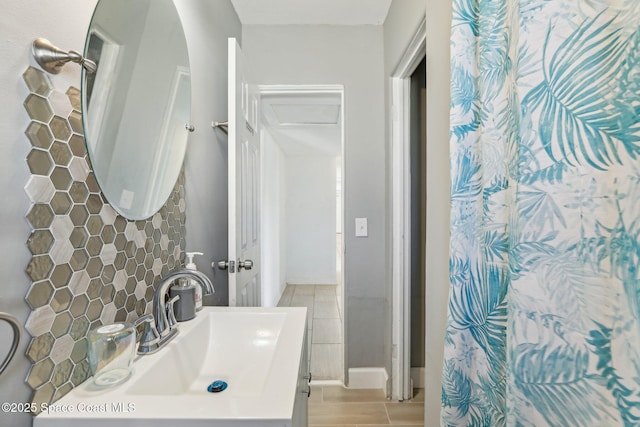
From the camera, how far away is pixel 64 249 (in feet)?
2.12

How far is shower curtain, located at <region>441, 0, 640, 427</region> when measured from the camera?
1.33 feet

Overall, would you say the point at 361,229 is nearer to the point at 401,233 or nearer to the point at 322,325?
the point at 401,233

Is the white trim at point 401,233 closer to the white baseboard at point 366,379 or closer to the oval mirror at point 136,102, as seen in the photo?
the white baseboard at point 366,379

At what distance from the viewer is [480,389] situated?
712mm

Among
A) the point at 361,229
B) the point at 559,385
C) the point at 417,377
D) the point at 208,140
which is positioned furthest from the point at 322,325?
the point at 559,385

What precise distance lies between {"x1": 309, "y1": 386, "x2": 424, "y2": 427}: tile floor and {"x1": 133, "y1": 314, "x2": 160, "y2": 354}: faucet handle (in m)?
1.33

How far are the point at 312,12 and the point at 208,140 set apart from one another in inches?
46.0

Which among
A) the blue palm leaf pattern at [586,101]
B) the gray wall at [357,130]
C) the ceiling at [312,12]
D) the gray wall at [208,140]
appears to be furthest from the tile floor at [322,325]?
the ceiling at [312,12]

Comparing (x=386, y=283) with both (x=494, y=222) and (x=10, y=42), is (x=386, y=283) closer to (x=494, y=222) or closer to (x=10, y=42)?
(x=494, y=222)

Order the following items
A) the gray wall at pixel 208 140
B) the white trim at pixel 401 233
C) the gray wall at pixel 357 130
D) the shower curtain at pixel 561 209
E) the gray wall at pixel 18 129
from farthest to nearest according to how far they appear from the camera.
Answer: the gray wall at pixel 357 130
the white trim at pixel 401 233
the gray wall at pixel 208 140
the gray wall at pixel 18 129
the shower curtain at pixel 561 209

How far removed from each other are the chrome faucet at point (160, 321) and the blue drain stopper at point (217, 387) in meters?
0.18

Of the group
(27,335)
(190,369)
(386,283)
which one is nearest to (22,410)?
(27,335)

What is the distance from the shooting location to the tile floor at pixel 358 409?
1.79 m

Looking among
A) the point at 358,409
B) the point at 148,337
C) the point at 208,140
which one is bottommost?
the point at 358,409
